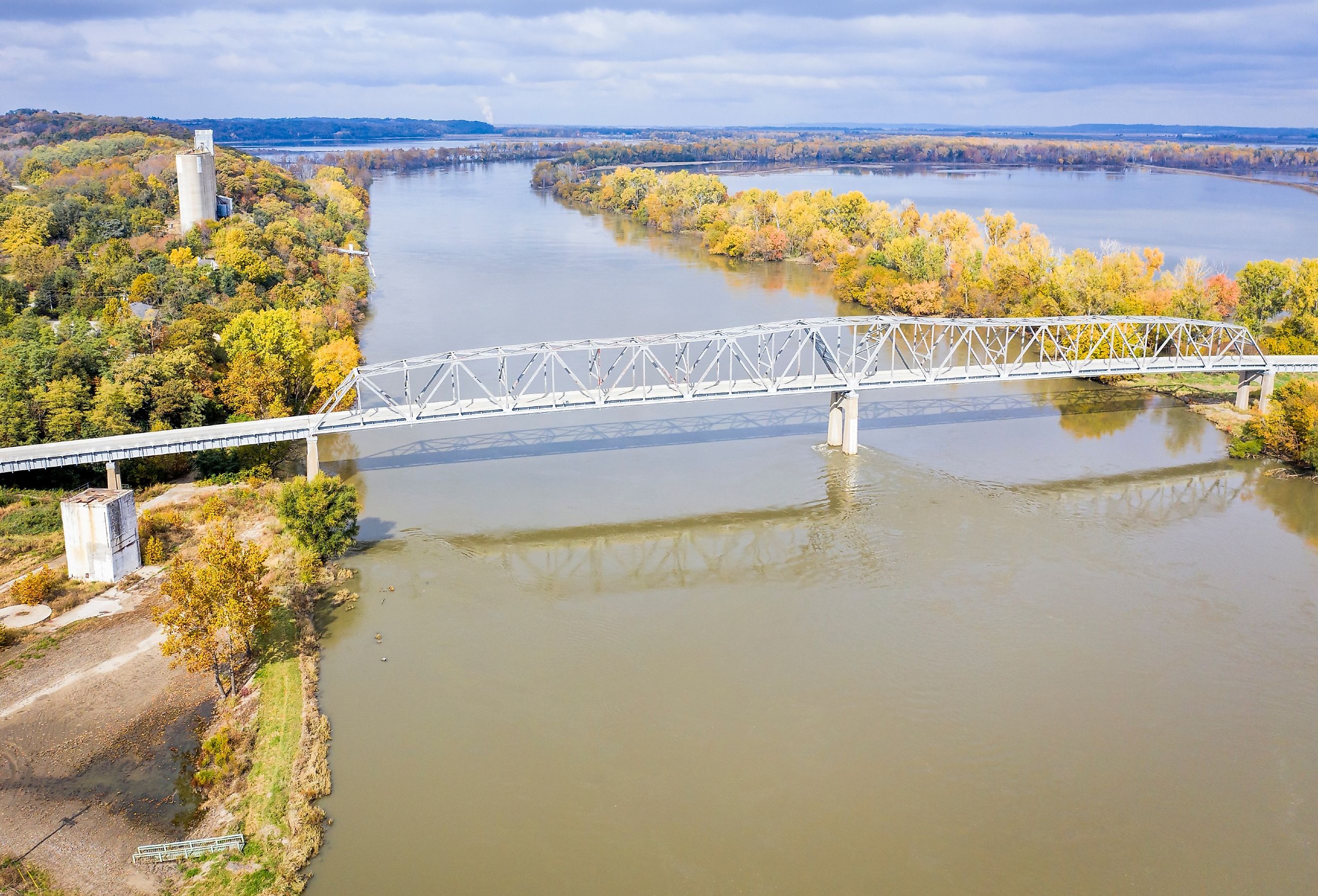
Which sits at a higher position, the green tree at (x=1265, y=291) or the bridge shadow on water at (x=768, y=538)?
the green tree at (x=1265, y=291)

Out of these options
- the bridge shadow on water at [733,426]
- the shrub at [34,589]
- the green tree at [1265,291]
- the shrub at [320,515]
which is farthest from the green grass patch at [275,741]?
the green tree at [1265,291]

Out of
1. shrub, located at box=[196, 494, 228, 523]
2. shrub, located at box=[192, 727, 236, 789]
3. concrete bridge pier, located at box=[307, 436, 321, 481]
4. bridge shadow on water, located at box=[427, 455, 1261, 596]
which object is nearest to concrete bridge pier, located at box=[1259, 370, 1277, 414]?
bridge shadow on water, located at box=[427, 455, 1261, 596]

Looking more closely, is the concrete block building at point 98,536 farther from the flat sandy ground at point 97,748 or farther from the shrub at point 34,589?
the flat sandy ground at point 97,748

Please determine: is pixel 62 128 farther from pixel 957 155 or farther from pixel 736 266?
pixel 957 155

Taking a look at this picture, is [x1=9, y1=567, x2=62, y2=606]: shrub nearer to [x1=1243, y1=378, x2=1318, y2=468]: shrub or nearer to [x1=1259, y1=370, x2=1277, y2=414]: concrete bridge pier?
[x1=1243, y1=378, x2=1318, y2=468]: shrub

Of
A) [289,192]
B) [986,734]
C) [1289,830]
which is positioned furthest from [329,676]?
[289,192]

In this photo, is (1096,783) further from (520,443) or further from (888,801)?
(520,443)

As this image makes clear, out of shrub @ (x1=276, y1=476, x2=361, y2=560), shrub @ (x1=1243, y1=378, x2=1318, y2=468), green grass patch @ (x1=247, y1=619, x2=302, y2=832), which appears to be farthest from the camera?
shrub @ (x1=1243, y1=378, x2=1318, y2=468)
